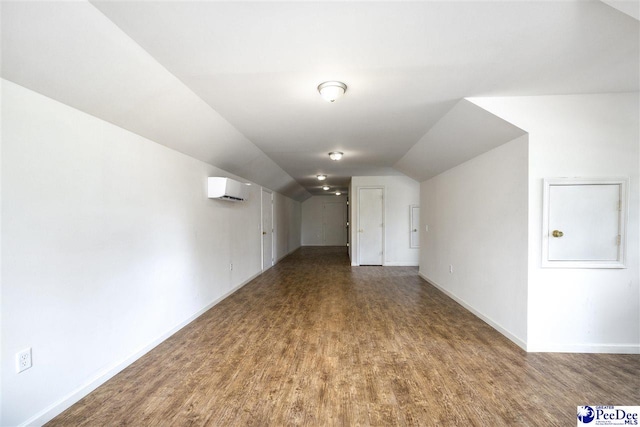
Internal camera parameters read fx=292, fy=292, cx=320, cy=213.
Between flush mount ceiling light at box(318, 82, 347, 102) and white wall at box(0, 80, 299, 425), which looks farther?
flush mount ceiling light at box(318, 82, 347, 102)

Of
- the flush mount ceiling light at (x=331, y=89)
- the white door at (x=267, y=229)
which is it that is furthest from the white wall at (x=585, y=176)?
the white door at (x=267, y=229)

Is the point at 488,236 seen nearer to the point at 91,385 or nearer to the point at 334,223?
the point at 91,385

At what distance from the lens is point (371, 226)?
25.6ft

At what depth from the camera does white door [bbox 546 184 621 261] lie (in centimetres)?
277

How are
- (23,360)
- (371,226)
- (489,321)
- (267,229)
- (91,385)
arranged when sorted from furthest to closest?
1. (371,226)
2. (267,229)
3. (489,321)
4. (91,385)
5. (23,360)

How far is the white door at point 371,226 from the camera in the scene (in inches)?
307

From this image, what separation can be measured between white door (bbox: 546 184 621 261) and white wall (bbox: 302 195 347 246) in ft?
34.6

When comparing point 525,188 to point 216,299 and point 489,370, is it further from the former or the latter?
point 216,299

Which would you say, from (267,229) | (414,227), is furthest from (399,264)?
(267,229)

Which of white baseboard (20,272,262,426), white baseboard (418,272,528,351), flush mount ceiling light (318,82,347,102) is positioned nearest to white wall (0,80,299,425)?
white baseboard (20,272,262,426)

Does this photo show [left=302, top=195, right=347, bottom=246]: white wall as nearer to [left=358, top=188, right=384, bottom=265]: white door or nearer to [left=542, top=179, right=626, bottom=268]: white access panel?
[left=358, top=188, right=384, bottom=265]: white door

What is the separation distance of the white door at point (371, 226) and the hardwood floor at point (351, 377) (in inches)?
153

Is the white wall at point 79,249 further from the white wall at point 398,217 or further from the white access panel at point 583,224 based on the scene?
the white wall at point 398,217

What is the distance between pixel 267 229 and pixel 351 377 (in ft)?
17.7
